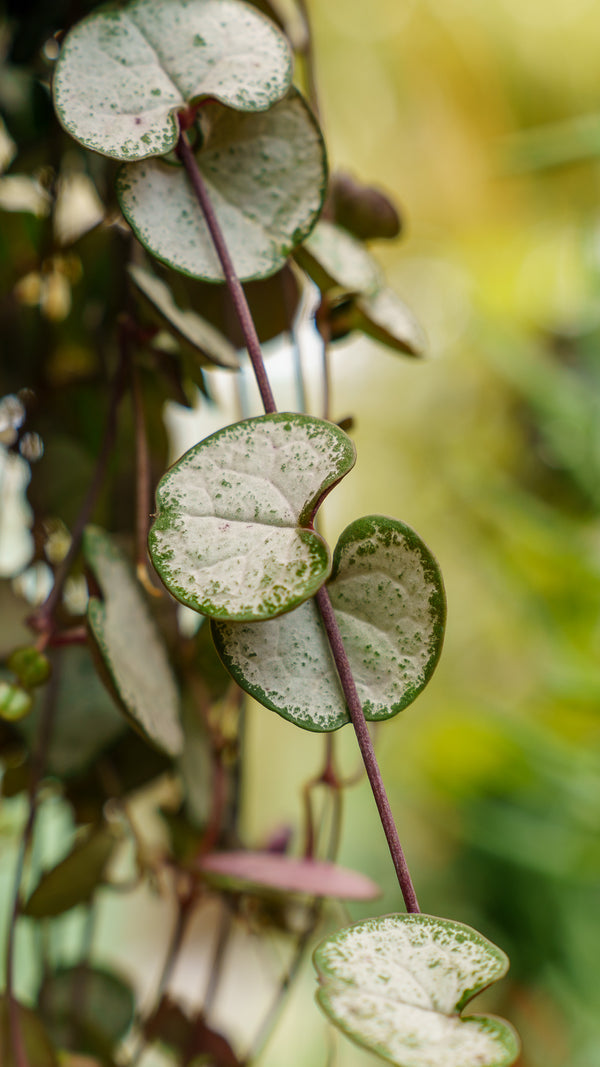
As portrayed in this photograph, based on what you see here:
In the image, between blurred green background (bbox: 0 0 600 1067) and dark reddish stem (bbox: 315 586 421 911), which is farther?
blurred green background (bbox: 0 0 600 1067)

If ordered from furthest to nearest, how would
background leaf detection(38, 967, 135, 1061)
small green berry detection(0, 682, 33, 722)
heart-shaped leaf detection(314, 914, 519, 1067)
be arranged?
background leaf detection(38, 967, 135, 1061)
small green berry detection(0, 682, 33, 722)
heart-shaped leaf detection(314, 914, 519, 1067)

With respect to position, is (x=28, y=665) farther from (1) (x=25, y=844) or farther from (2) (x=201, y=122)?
(2) (x=201, y=122)

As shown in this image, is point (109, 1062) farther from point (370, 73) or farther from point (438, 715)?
point (370, 73)

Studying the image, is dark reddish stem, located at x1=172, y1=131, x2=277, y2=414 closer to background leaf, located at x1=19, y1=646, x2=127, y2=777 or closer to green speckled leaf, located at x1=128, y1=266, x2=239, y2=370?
green speckled leaf, located at x1=128, y1=266, x2=239, y2=370

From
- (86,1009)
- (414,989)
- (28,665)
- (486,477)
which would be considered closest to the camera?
(414,989)

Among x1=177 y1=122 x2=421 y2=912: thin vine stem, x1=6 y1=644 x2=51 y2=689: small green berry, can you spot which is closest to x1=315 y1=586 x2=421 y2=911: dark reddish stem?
x1=177 y1=122 x2=421 y2=912: thin vine stem

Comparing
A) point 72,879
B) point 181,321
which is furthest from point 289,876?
point 181,321
